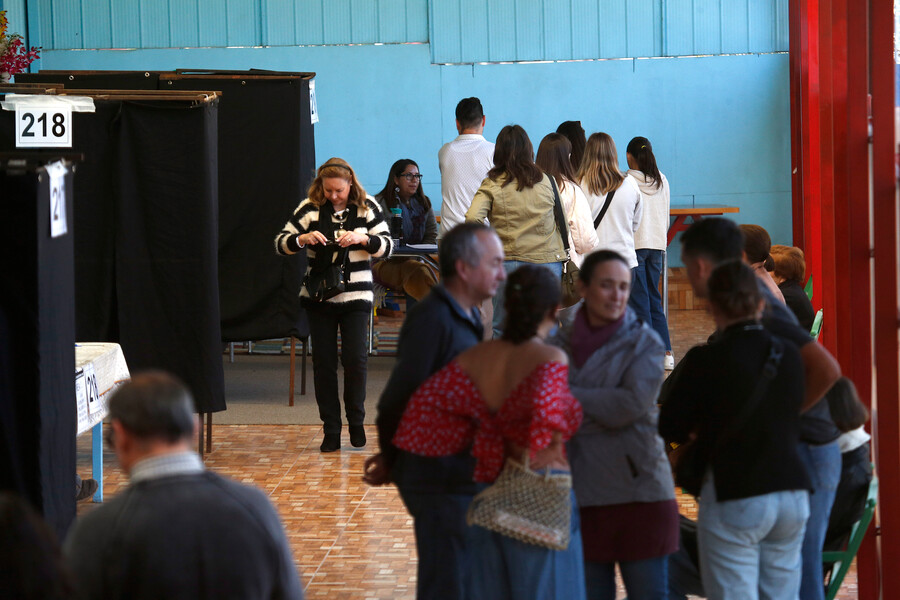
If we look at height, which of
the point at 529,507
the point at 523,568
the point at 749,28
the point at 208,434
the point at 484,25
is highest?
the point at 484,25

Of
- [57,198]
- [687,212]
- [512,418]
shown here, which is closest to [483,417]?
[512,418]

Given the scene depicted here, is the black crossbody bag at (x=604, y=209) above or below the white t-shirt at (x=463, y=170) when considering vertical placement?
below

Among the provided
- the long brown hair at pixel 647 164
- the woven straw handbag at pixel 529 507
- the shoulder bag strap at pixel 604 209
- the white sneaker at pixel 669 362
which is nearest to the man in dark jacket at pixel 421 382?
the woven straw handbag at pixel 529 507

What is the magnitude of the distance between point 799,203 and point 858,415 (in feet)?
27.0

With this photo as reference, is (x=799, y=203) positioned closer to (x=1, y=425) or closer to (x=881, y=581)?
(x=881, y=581)

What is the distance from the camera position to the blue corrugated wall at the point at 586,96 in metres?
12.0

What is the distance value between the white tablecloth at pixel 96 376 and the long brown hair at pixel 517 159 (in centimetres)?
222

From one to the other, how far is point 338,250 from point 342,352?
0.58 m

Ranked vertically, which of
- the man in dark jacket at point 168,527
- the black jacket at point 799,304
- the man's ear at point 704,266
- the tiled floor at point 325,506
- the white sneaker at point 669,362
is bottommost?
the tiled floor at point 325,506

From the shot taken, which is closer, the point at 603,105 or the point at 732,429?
the point at 732,429

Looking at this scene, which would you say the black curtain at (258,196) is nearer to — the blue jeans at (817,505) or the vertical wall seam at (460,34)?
the blue jeans at (817,505)

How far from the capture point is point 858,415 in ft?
10.4

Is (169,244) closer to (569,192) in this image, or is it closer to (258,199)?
(258,199)

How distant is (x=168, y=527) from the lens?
1.97 metres
